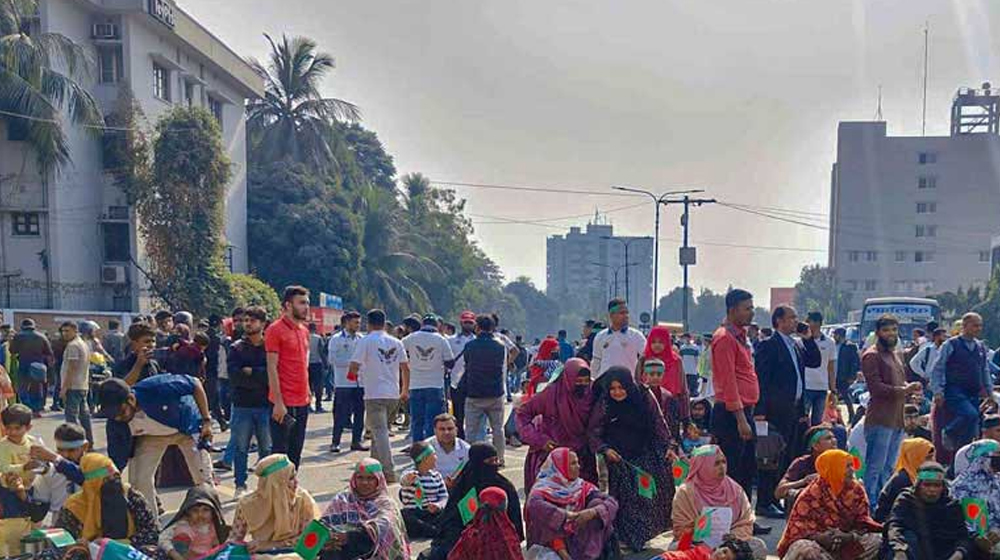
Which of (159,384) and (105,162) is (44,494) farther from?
(105,162)

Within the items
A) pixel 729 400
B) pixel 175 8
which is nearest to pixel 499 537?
pixel 729 400

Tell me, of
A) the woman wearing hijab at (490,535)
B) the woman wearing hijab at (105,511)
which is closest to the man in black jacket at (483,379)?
the woman wearing hijab at (490,535)

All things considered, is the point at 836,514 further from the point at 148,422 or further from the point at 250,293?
the point at 250,293

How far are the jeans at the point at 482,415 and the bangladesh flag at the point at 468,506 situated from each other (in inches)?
116

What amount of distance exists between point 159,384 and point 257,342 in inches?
50.9

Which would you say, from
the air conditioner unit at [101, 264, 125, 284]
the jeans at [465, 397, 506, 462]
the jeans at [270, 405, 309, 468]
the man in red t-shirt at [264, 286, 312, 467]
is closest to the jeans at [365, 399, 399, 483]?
the jeans at [465, 397, 506, 462]

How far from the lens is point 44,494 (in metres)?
5.11

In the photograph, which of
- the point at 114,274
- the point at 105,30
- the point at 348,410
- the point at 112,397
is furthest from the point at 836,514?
the point at 105,30

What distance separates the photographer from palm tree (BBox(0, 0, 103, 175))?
2027 cm

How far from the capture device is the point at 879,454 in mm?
6566

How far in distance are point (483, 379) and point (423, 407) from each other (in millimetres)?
1174

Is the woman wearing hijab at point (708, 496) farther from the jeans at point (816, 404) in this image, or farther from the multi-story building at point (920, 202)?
the multi-story building at point (920, 202)

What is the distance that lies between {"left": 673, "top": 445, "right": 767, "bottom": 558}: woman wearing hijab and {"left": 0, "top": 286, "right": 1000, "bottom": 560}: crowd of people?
13 millimetres

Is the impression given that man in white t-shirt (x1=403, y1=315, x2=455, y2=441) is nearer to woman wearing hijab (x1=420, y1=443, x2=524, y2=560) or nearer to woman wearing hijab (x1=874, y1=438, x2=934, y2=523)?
woman wearing hijab (x1=420, y1=443, x2=524, y2=560)
